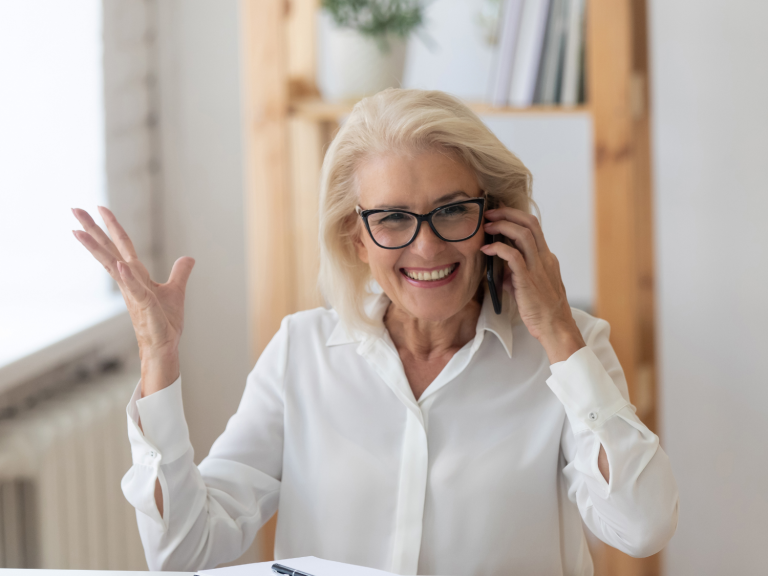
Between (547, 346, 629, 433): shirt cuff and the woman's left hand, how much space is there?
0.9 inches

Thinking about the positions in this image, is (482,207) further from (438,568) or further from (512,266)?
(438,568)

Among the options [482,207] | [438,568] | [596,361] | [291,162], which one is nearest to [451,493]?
[438,568]

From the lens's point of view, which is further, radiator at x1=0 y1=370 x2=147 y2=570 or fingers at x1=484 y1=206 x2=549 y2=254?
radiator at x1=0 y1=370 x2=147 y2=570

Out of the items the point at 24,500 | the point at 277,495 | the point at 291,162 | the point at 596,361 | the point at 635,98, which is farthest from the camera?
the point at 291,162

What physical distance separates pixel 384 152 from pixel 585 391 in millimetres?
488

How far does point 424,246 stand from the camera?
1.14m

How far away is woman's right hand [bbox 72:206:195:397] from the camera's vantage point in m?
1.03

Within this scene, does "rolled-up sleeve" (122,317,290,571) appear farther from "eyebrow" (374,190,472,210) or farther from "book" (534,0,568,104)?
"book" (534,0,568,104)

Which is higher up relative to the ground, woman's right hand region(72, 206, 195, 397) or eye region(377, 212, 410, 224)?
eye region(377, 212, 410, 224)

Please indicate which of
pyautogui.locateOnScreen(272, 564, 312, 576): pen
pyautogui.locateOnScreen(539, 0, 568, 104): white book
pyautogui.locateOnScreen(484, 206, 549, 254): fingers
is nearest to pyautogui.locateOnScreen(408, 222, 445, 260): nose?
pyautogui.locateOnScreen(484, 206, 549, 254): fingers

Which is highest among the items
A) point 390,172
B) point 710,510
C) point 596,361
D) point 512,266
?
point 390,172

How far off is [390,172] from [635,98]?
0.92 metres

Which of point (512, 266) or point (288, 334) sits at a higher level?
point (512, 266)

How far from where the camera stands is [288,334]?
1319 millimetres
